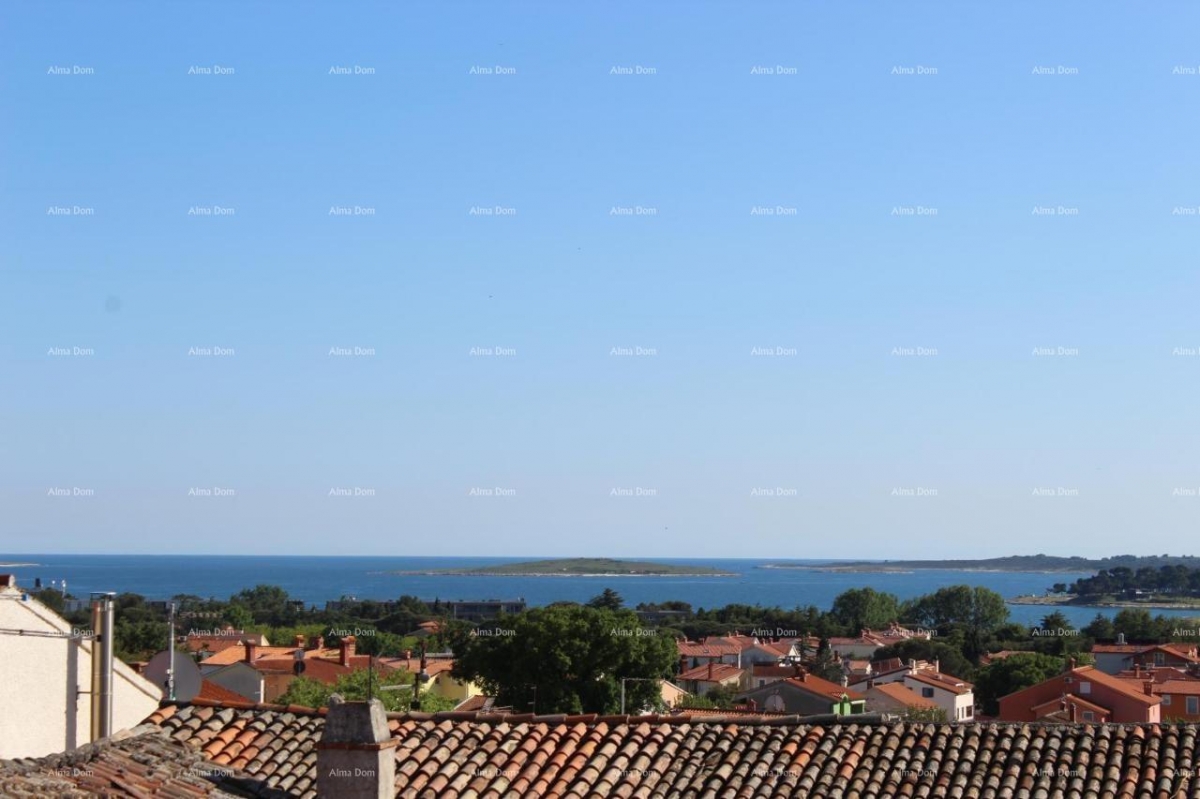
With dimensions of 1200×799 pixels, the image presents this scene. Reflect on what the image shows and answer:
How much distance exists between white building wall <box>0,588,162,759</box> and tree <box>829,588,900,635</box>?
141 meters

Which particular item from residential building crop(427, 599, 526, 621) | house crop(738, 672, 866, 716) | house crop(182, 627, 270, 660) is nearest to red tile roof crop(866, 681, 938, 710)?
house crop(738, 672, 866, 716)

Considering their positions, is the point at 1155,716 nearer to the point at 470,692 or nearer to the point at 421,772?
the point at 470,692

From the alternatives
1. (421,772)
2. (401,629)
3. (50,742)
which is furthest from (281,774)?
(401,629)

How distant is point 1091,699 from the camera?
4988cm

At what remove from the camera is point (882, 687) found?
59.4 meters

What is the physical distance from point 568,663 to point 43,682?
38.3 meters

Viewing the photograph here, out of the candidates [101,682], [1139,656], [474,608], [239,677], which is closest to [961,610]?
[474,608]

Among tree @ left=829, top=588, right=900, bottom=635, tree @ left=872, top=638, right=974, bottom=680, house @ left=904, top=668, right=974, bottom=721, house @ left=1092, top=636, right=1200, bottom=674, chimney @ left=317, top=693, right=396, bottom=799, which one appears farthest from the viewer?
tree @ left=829, top=588, right=900, bottom=635

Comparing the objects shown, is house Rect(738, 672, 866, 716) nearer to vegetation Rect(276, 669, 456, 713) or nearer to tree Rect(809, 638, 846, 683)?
vegetation Rect(276, 669, 456, 713)

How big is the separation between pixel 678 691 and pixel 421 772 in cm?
4869

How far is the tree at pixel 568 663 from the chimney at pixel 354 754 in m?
37.4

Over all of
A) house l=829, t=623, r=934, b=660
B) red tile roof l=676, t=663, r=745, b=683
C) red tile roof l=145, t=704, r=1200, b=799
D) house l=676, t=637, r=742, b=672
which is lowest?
house l=829, t=623, r=934, b=660

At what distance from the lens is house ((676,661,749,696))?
70875 mm

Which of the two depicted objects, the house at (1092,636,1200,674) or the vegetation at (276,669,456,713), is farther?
the house at (1092,636,1200,674)
